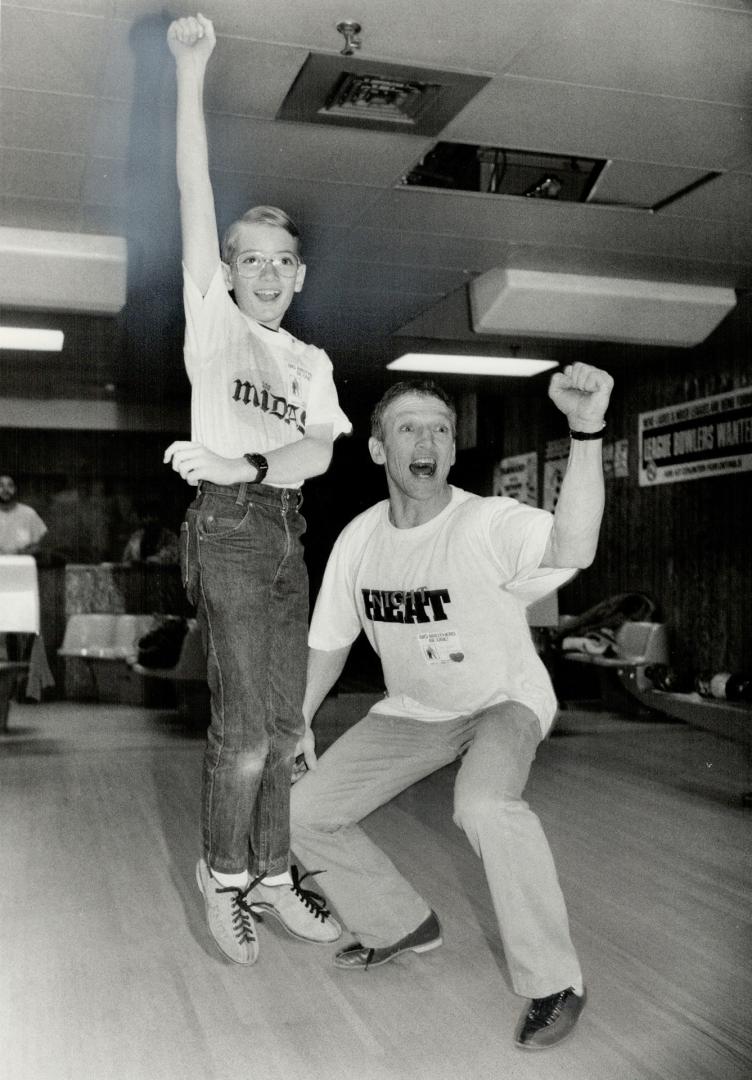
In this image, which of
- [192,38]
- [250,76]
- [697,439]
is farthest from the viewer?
[697,439]

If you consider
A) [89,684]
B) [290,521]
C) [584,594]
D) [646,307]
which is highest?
[646,307]

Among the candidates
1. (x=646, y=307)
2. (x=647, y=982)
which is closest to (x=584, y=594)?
(x=646, y=307)

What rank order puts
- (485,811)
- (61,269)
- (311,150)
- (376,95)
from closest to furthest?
(485,811)
(376,95)
(311,150)
(61,269)

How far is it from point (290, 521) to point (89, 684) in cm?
564

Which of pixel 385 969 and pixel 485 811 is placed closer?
pixel 485 811

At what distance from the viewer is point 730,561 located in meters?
6.93

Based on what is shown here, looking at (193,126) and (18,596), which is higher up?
(193,126)

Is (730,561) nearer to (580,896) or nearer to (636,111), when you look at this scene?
(636,111)

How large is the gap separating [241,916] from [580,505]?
3.79 ft

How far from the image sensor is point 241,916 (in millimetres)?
2227

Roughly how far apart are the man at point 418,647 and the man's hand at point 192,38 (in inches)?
32.5

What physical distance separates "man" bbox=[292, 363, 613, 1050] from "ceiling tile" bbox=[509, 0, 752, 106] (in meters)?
1.52

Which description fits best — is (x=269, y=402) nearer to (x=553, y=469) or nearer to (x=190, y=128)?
(x=190, y=128)

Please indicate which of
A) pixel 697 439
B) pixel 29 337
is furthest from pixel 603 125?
pixel 29 337
